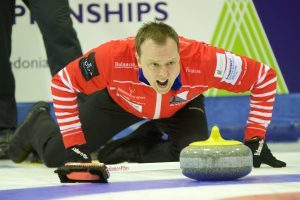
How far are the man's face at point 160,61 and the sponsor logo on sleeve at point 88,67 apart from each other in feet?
0.77

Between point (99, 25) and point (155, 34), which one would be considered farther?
point (99, 25)

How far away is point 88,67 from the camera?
3.06 m

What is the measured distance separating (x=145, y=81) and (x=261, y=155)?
0.57 meters

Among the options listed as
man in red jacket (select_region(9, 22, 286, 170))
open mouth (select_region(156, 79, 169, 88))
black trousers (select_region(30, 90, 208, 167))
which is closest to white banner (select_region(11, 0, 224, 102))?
black trousers (select_region(30, 90, 208, 167))

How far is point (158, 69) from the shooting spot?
284cm

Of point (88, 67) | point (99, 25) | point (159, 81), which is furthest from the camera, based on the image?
point (99, 25)

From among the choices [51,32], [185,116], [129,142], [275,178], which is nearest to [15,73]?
[51,32]

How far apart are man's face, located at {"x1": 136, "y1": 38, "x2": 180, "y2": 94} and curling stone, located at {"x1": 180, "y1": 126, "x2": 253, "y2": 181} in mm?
442

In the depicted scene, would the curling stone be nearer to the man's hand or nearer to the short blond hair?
the short blond hair

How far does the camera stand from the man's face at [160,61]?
2.80 metres

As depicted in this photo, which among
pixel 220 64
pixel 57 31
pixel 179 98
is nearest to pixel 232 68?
pixel 220 64

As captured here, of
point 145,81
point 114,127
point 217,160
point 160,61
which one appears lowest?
point 114,127

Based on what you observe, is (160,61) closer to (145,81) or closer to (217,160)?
(145,81)

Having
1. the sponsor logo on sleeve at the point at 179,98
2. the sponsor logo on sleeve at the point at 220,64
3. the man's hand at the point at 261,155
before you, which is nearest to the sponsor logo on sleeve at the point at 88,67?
the sponsor logo on sleeve at the point at 179,98
